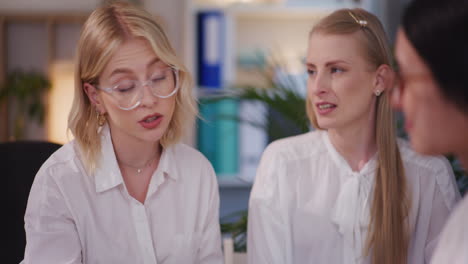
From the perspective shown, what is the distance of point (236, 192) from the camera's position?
3.20m

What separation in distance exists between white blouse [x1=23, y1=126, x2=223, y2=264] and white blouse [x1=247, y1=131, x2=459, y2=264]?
0.16 meters

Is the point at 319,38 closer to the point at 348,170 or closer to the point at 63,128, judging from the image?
the point at 348,170

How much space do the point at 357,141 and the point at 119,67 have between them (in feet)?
2.41

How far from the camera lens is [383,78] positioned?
5.22 ft

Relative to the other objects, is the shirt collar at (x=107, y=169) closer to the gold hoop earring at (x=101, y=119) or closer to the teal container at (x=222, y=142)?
the gold hoop earring at (x=101, y=119)

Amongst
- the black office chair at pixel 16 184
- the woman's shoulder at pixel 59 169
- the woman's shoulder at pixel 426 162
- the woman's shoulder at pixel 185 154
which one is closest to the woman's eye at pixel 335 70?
the woman's shoulder at pixel 426 162

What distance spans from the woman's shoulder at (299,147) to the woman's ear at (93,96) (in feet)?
1.73

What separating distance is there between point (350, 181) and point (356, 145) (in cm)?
12

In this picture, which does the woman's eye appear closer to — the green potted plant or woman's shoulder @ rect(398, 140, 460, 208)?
woman's shoulder @ rect(398, 140, 460, 208)

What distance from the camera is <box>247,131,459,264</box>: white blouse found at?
157cm

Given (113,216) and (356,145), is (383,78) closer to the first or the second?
(356,145)

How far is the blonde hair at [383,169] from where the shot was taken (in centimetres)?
151

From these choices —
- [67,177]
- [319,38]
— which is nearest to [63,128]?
[67,177]

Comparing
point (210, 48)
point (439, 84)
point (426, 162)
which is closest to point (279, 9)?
point (210, 48)
